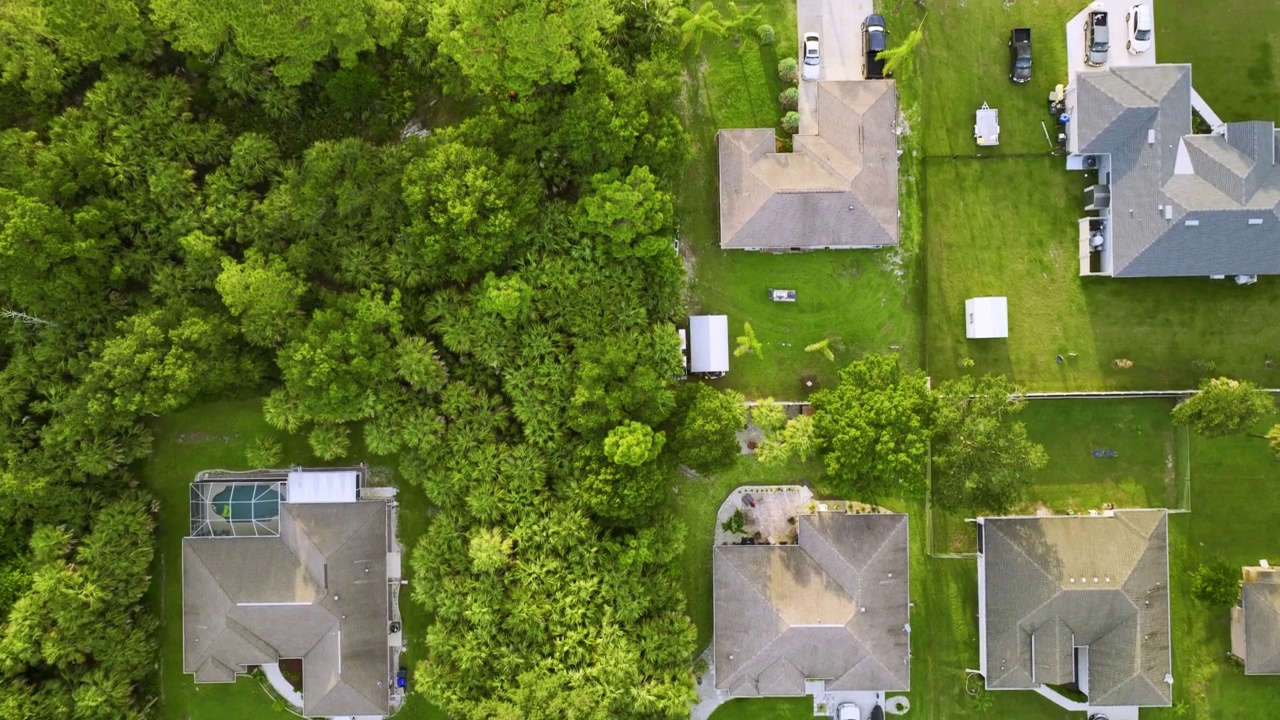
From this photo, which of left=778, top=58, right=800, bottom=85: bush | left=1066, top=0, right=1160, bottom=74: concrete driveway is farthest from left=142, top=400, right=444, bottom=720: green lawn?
left=1066, top=0, right=1160, bottom=74: concrete driveway

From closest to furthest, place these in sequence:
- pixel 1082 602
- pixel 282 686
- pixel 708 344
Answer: pixel 1082 602, pixel 708 344, pixel 282 686

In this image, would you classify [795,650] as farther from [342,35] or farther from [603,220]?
[342,35]

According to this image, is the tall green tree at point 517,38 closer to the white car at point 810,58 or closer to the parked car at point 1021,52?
the white car at point 810,58

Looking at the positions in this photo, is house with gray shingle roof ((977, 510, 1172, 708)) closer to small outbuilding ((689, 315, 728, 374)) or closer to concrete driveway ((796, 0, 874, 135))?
small outbuilding ((689, 315, 728, 374))

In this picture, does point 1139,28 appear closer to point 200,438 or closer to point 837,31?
point 837,31

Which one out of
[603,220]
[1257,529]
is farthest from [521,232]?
[1257,529]

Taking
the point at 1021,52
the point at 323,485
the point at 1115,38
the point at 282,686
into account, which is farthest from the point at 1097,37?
the point at 282,686
